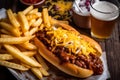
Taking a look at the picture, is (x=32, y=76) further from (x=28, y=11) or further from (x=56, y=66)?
(x=28, y=11)

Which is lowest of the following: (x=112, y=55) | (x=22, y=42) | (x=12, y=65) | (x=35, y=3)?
(x=112, y=55)

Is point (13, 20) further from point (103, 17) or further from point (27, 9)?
point (103, 17)

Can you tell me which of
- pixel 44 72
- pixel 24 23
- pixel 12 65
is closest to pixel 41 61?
pixel 44 72

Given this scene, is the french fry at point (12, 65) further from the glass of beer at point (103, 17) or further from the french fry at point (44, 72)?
the glass of beer at point (103, 17)

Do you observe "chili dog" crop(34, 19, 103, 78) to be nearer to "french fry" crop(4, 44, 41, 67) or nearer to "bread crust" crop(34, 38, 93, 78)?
"bread crust" crop(34, 38, 93, 78)

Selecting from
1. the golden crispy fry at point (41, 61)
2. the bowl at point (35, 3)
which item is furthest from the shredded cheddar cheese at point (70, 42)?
the bowl at point (35, 3)

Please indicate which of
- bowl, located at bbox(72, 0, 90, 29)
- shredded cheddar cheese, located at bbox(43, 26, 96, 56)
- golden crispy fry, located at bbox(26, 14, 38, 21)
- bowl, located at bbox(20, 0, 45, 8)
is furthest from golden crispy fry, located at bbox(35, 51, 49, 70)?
bowl, located at bbox(20, 0, 45, 8)

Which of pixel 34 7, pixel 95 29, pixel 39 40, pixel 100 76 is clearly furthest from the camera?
pixel 34 7

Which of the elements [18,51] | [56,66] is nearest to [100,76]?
[56,66]
